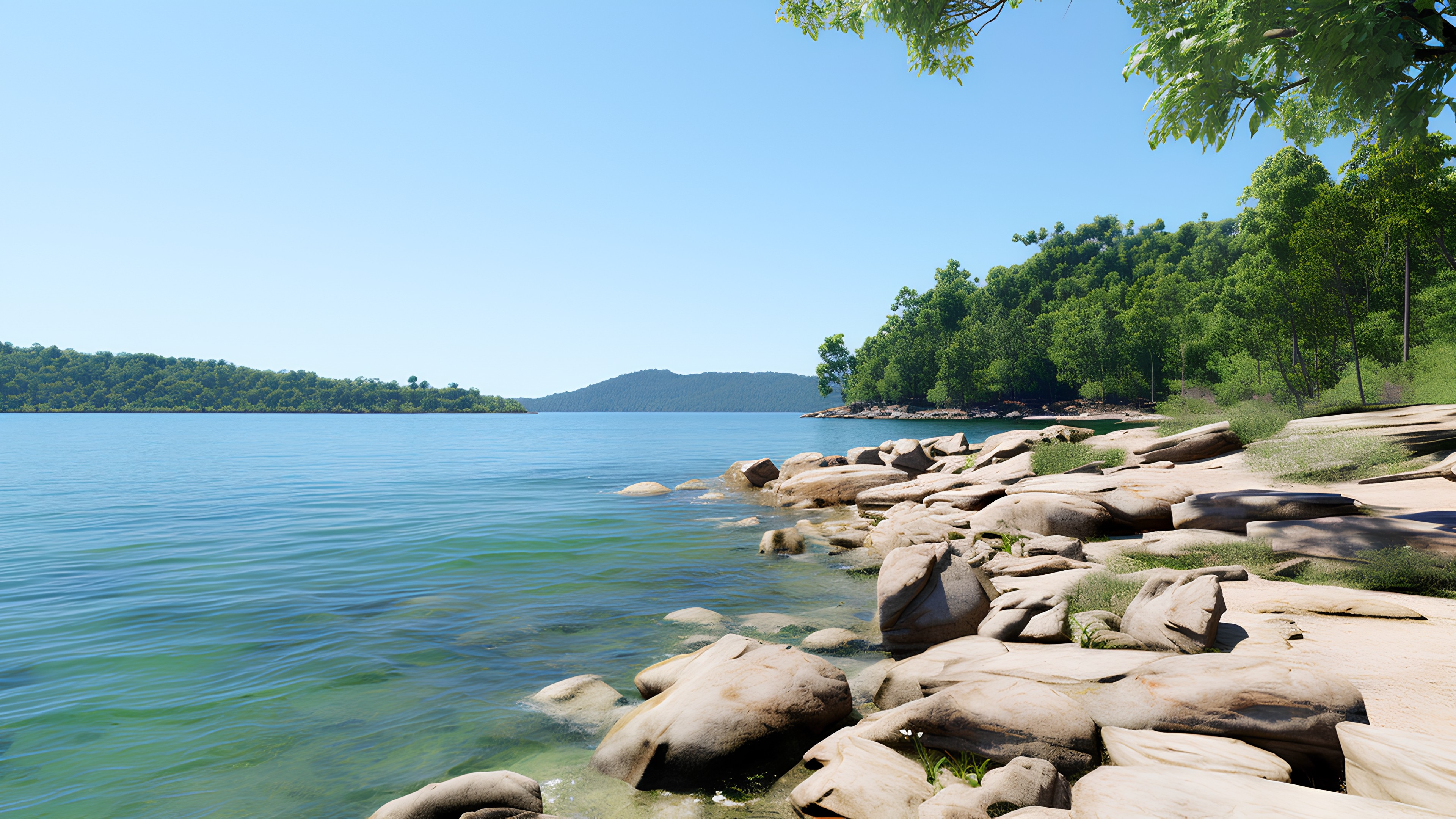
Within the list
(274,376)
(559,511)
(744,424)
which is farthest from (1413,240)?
(274,376)

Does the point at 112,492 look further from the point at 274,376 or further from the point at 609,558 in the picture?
the point at 274,376

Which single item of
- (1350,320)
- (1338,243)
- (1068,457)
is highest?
(1338,243)

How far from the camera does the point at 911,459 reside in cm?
2358

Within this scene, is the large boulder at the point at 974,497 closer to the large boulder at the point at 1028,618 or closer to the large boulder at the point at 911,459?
the large boulder at the point at 1028,618

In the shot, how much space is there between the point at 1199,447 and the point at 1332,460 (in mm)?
3850

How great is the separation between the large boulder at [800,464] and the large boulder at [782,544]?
443 inches

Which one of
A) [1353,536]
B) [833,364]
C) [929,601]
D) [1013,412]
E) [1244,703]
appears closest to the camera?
[1244,703]

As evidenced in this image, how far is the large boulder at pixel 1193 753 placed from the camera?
3707 mm

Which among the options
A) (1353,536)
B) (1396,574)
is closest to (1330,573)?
(1396,574)

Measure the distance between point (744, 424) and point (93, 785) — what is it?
110673 millimetres

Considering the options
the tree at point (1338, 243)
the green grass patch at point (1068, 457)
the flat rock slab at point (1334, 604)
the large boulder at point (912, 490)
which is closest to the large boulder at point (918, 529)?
the large boulder at point (912, 490)

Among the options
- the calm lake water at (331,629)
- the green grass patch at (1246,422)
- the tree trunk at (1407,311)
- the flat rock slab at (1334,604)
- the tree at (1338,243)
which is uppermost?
the tree at (1338,243)

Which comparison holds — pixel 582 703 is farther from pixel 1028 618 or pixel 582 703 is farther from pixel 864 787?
pixel 1028 618

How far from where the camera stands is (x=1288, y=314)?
36812 millimetres
